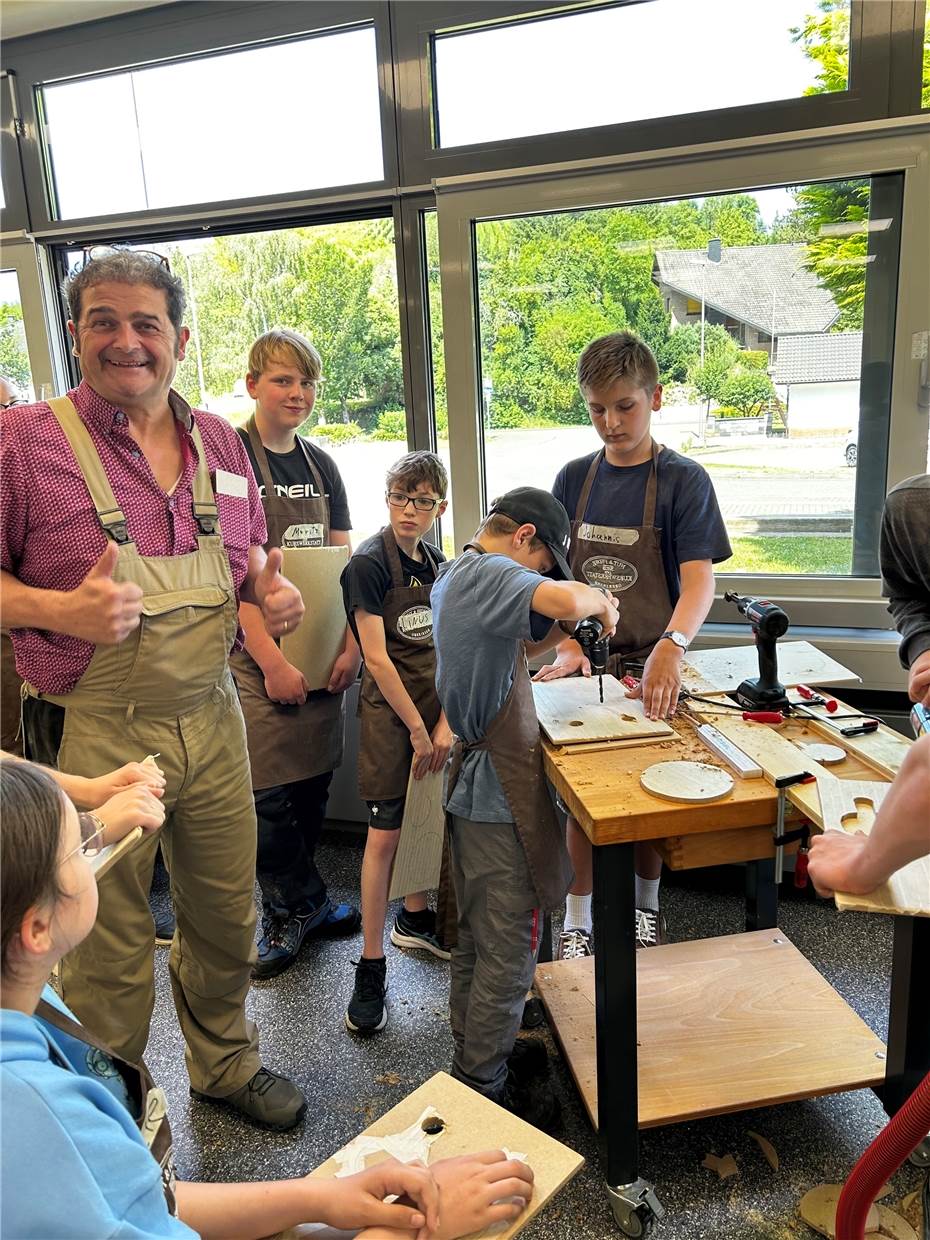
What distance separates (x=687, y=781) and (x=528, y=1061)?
0.94 metres

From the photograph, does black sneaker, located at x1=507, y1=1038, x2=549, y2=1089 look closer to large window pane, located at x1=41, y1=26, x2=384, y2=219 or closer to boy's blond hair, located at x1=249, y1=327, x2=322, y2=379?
boy's blond hair, located at x1=249, y1=327, x2=322, y2=379

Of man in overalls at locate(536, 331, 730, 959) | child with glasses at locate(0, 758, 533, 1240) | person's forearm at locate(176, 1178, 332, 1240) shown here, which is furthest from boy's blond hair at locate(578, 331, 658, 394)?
person's forearm at locate(176, 1178, 332, 1240)

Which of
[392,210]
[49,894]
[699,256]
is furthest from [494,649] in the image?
[392,210]

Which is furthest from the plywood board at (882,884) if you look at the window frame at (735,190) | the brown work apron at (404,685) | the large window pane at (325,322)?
→ the large window pane at (325,322)

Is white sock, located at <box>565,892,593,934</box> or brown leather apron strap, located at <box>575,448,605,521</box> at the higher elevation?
brown leather apron strap, located at <box>575,448,605,521</box>

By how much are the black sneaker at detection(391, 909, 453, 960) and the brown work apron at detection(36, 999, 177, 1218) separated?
1520 mm

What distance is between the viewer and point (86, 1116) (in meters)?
0.66

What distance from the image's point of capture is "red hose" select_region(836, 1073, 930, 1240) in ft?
3.64

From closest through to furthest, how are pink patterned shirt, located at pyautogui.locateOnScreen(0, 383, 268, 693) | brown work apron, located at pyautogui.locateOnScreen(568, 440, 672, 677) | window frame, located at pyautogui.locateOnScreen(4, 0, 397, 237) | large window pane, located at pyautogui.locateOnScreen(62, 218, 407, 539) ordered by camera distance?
pink patterned shirt, located at pyautogui.locateOnScreen(0, 383, 268, 693) → brown work apron, located at pyautogui.locateOnScreen(568, 440, 672, 677) → window frame, located at pyautogui.locateOnScreen(4, 0, 397, 237) → large window pane, located at pyautogui.locateOnScreen(62, 218, 407, 539)

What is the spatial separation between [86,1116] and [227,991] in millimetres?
1232

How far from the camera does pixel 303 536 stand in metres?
2.47

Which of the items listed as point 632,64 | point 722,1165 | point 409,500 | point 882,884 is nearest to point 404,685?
point 409,500

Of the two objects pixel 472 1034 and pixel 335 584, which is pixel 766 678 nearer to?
pixel 472 1034

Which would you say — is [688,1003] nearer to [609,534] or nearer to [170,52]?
[609,534]
